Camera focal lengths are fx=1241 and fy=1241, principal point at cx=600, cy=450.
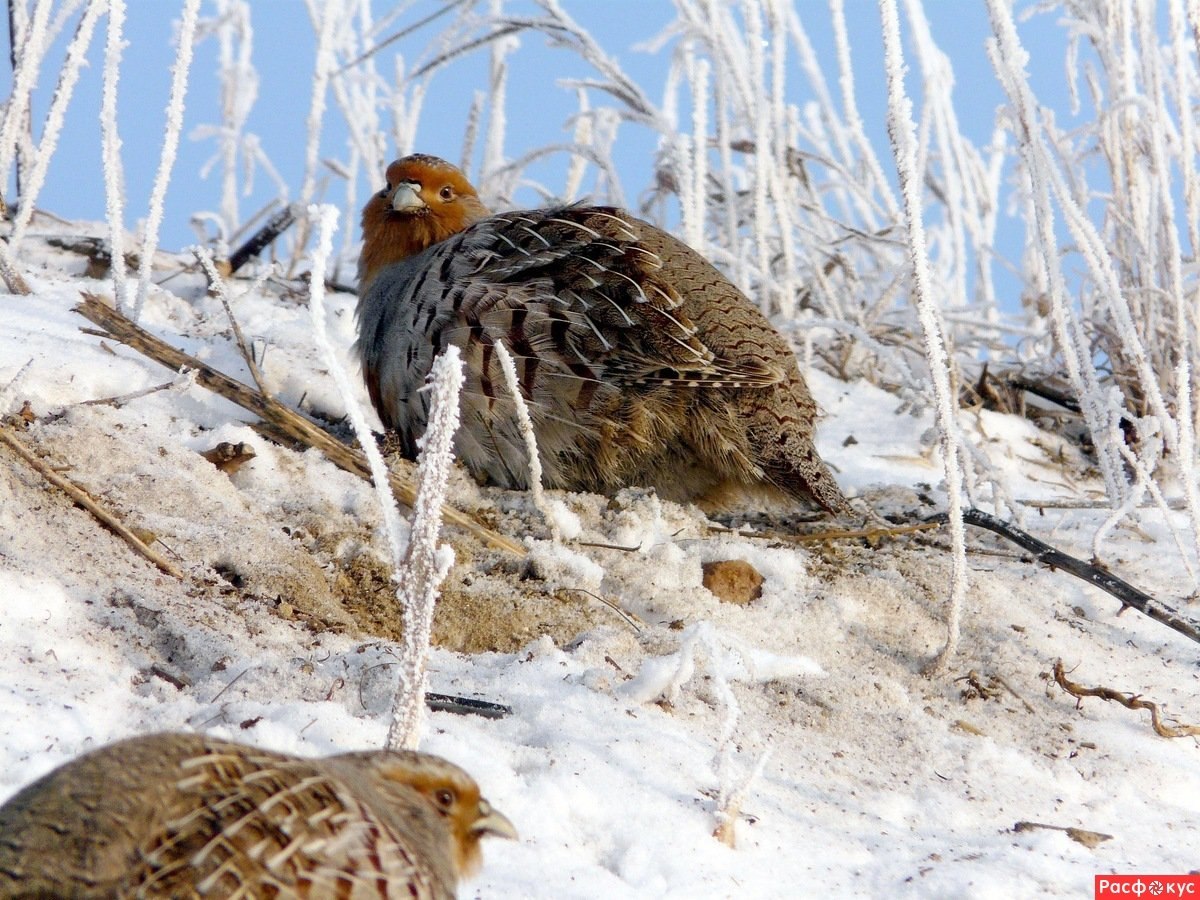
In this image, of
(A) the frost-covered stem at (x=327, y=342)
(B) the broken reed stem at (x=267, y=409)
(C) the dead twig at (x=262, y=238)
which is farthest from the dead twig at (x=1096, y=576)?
(C) the dead twig at (x=262, y=238)

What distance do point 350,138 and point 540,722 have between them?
3.69m

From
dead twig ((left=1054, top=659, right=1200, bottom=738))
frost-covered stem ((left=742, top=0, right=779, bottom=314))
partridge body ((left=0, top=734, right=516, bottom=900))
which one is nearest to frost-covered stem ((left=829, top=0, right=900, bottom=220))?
frost-covered stem ((left=742, top=0, right=779, bottom=314))

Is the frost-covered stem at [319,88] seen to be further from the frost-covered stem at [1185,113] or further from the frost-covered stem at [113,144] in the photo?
the frost-covered stem at [1185,113]

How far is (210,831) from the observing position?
1.18 metres

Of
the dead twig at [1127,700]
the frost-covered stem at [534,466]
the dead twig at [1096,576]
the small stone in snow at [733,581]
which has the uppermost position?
the frost-covered stem at [534,466]

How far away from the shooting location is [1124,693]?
269 cm

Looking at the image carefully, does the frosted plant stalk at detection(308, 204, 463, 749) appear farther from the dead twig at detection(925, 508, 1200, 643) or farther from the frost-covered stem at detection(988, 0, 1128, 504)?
the frost-covered stem at detection(988, 0, 1128, 504)

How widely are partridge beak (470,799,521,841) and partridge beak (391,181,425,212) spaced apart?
2879 mm

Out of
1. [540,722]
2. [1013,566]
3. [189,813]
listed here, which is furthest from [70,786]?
[1013,566]

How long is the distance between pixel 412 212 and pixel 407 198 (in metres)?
0.06

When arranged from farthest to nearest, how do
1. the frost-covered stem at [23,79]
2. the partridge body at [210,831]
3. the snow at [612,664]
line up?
1. the frost-covered stem at [23,79]
2. the snow at [612,664]
3. the partridge body at [210,831]

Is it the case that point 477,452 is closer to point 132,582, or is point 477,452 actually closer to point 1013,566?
point 132,582

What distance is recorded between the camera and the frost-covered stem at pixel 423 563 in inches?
67.2

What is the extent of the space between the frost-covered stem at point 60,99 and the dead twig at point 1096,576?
8.59ft
